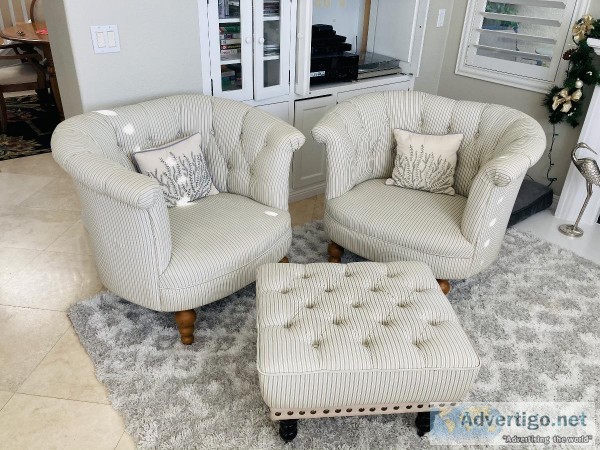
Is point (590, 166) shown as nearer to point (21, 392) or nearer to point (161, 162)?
point (161, 162)

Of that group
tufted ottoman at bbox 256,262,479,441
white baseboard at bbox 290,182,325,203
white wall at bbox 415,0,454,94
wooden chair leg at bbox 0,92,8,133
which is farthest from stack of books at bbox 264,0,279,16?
wooden chair leg at bbox 0,92,8,133

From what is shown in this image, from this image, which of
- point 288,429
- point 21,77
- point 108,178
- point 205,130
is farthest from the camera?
point 21,77

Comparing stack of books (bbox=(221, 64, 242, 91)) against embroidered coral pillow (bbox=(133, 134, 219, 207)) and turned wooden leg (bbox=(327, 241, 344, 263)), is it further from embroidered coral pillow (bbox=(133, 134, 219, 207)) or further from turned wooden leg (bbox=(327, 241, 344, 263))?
turned wooden leg (bbox=(327, 241, 344, 263))

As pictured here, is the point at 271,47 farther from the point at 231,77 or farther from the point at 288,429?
the point at 288,429

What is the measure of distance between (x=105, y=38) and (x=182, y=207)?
0.81 m

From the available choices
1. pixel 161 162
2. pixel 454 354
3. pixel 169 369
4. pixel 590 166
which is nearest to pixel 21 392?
pixel 169 369

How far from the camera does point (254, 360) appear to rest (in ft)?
6.48

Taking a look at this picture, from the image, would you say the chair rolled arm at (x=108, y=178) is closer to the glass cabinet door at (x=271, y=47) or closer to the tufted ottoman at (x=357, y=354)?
the tufted ottoman at (x=357, y=354)

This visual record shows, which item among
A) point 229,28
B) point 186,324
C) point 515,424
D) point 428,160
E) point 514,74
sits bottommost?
point 515,424

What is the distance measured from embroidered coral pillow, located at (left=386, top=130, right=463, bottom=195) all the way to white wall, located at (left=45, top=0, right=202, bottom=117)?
111 cm

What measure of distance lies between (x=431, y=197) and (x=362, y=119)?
51 cm

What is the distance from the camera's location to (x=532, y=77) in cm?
318

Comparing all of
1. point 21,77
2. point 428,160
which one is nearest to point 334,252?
point 428,160

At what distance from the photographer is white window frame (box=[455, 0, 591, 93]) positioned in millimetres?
2957
